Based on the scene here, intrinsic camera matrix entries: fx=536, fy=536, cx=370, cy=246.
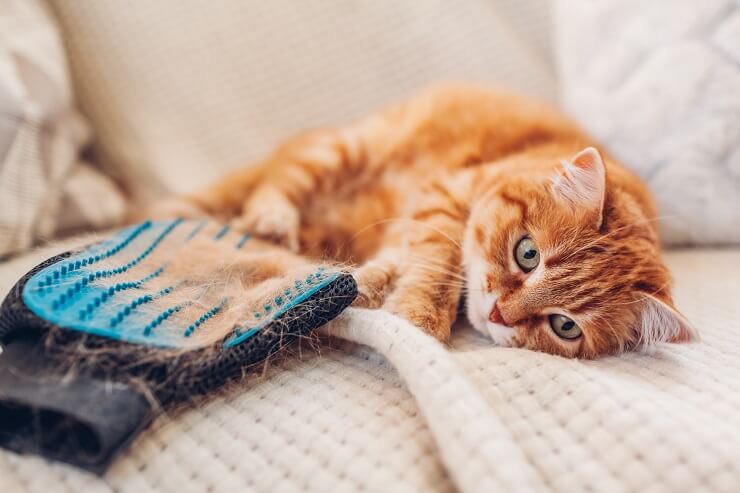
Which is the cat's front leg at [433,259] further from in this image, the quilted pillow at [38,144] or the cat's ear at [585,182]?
the quilted pillow at [38,144]

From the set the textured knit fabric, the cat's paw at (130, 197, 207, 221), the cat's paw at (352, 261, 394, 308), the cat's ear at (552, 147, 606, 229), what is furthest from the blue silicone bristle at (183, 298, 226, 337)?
the cat's ear at (552, 147, 606, 229)

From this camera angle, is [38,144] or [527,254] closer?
[527,254]

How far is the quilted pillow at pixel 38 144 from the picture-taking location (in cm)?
117

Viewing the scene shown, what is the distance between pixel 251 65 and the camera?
1.60m

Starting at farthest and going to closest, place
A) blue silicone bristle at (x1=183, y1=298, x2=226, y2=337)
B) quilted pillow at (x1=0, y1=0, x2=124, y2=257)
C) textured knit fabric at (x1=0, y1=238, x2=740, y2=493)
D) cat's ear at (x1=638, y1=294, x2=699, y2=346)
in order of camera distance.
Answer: quilted pillow at (x1=0, y1=0, x2=124, y2=257), cat's ear at (x1=638, y1=294, x2=699, y2=346), blue silicone bristle at (x1=183, y1=298, x2=226, y2=337), textured knit fabric at (x1=0, y1=238, x2=740, y2=493)

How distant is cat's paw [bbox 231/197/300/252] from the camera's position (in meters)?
1.30

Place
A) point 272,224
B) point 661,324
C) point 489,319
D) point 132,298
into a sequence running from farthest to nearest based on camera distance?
point 272,224 < point 489,319 < point 661,324 < point 132,298

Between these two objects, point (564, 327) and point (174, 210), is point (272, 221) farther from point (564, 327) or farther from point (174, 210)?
point (564, 327)

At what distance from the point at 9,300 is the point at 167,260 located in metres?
0.27

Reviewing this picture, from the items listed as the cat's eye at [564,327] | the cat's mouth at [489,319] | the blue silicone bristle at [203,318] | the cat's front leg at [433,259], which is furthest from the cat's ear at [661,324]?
the blue silicone bristle at [203,318]

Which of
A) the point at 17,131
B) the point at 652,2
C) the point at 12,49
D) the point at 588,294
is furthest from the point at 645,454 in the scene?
the point at 12,49

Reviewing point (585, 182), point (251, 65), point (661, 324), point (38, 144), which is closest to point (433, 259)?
point (585, 182)

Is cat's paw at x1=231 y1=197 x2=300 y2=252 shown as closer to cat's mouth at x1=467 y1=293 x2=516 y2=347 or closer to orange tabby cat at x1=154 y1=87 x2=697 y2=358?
orange tabby cat at x1=154 y1=87 x2=697 y2=358

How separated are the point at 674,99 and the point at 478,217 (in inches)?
23.3
